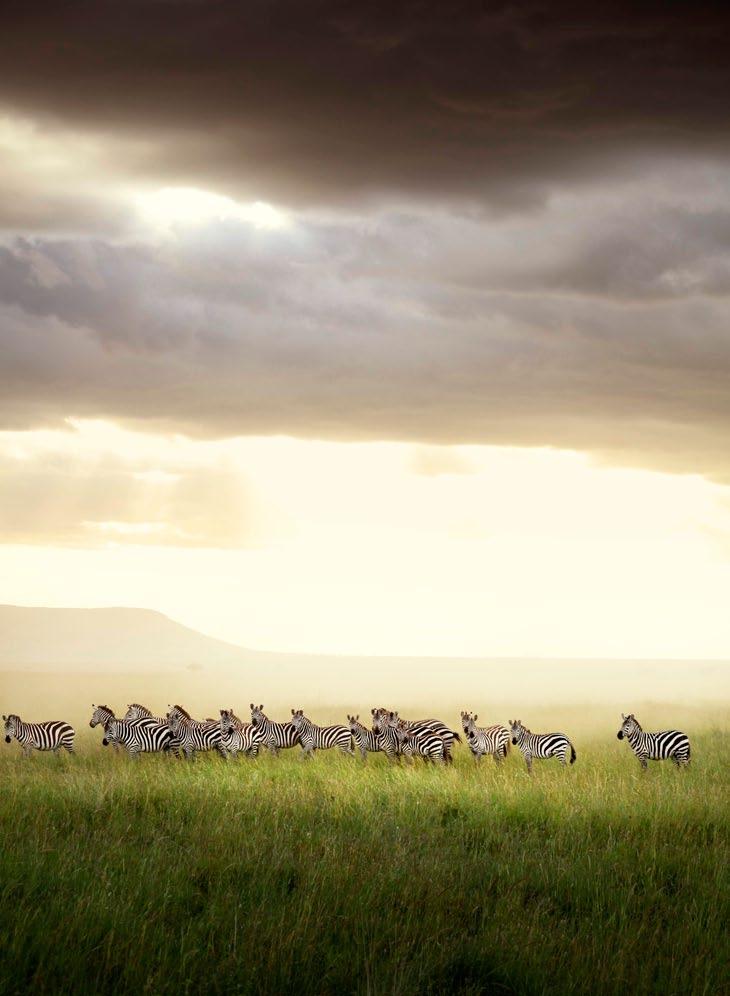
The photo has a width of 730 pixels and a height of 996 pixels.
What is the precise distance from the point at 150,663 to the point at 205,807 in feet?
502

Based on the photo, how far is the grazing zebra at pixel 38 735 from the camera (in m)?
25.5

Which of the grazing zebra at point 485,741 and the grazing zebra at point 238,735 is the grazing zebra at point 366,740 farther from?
the grazing zebra at point 238,735

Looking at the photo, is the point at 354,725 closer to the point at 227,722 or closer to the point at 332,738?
the point at 332,738

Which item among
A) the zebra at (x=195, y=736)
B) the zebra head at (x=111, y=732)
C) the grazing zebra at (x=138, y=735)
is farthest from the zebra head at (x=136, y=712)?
the zebra at (x=195, y=736)

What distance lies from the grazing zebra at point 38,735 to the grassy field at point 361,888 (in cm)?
853

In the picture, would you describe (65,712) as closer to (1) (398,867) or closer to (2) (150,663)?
(1) (398,867)

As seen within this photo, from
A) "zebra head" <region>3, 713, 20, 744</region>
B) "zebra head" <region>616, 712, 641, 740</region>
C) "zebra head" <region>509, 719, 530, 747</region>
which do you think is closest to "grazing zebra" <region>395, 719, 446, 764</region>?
"zebra head" <region>509, 719, 530, 747</region>

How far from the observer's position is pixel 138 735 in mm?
24750

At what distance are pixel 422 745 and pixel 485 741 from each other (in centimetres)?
169

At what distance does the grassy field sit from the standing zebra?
5282 mm

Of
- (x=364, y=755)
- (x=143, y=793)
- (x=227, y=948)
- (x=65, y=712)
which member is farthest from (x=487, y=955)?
(x=65, y=712)

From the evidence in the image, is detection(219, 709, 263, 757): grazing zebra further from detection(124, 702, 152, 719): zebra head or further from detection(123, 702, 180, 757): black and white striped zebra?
detection(124, 702, 152, 719): zebra head

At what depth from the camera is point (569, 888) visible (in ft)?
35.9

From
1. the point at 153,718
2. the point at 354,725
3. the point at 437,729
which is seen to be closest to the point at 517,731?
the point at 437,729
